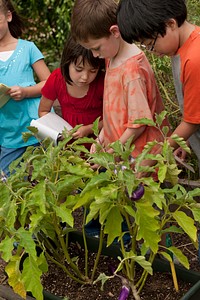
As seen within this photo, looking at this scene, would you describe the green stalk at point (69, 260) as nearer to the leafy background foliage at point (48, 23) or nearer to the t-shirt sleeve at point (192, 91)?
the t-shirt sleeve at point (192, 91)

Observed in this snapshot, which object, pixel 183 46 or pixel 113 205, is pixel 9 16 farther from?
pixel 113 205

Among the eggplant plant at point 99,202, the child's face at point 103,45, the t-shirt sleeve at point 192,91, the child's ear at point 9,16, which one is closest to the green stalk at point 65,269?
the eggplant plant at point 99,202

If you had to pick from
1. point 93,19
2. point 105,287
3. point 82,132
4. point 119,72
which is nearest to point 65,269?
point 105,287

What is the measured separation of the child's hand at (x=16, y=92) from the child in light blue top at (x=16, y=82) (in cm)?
5

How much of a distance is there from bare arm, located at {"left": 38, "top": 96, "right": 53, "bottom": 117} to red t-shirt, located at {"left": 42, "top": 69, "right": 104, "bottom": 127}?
0.03m

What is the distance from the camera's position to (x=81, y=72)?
316 cm

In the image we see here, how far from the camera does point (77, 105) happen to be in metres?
3.41

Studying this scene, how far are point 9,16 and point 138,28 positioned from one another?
1.47 metres

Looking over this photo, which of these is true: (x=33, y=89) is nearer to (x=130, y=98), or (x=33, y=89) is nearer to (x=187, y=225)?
(x=130, y=98)

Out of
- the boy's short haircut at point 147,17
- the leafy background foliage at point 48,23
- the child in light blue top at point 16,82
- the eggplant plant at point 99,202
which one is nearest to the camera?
the eggplant plant at point 99,202

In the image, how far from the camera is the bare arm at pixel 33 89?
11.8ft

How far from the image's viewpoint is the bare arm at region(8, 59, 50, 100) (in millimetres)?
3588

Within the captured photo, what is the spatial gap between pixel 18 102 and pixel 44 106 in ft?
1.02

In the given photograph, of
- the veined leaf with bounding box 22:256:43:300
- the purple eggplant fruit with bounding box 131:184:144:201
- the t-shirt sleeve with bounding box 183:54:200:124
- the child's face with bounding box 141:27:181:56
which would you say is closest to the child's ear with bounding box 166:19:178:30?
the child's face with bounding box 141:27:181:56
